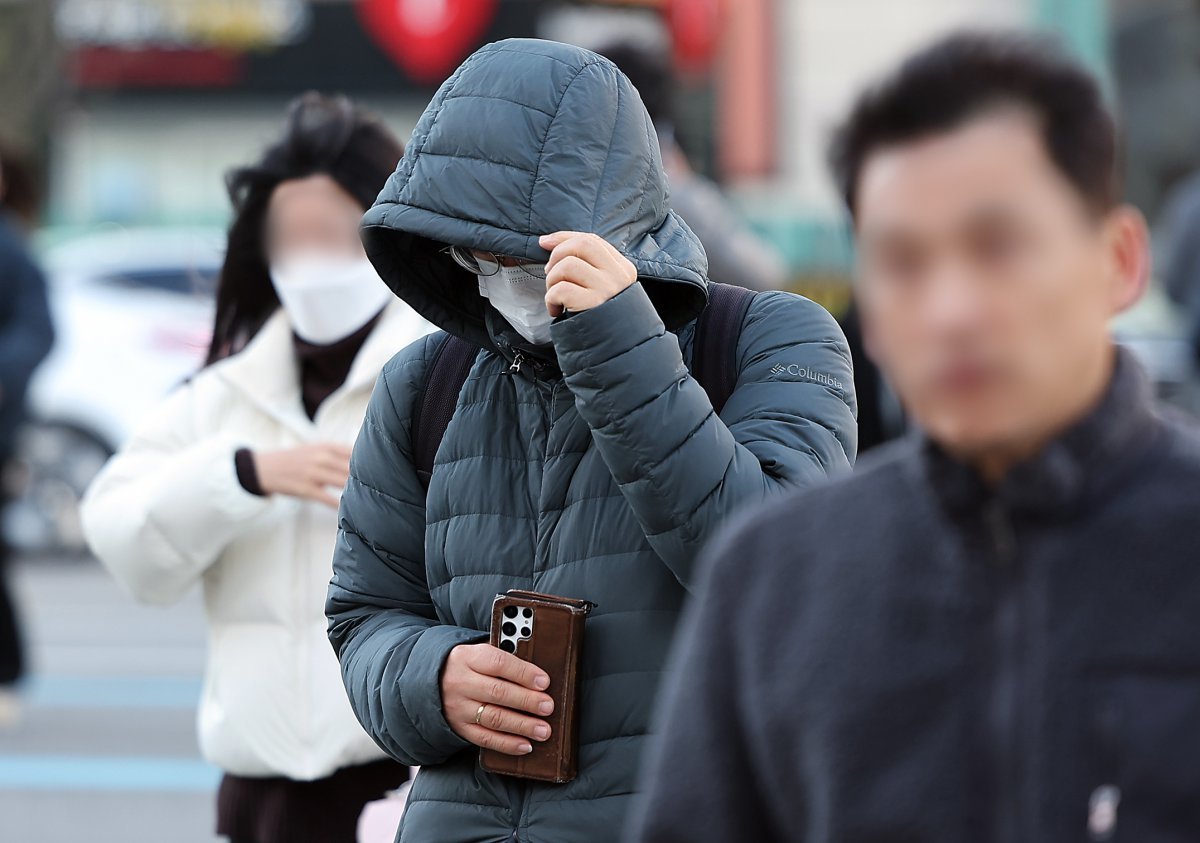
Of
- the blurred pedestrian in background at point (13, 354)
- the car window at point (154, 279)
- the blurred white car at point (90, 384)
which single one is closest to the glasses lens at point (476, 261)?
the blurred pedestrian in background at point (13, 354)

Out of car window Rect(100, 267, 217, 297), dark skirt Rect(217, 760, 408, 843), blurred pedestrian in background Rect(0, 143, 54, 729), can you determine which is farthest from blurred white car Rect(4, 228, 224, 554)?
dark skirt Rect(217, 760, 408, 843)

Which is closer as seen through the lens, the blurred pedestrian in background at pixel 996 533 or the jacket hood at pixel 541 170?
the blurred pedestrian in background at pixel 996 533

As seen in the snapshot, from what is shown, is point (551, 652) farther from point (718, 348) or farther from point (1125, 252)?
point (1125, 252)

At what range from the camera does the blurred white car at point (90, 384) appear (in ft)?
35.9

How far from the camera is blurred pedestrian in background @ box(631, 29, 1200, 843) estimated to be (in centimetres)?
133

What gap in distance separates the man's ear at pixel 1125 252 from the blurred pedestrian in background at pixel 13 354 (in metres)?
5.74

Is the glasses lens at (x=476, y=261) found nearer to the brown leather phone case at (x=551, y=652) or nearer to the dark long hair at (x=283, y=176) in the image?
the brown leather phone case at (x=551, y=652)

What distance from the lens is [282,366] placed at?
11.1 feet

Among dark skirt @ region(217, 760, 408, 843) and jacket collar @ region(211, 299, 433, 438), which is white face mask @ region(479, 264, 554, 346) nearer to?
jacket collar @ region(211, 299, 433, 438)

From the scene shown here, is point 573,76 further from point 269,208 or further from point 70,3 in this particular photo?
point 70,3

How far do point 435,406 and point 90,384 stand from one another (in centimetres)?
908

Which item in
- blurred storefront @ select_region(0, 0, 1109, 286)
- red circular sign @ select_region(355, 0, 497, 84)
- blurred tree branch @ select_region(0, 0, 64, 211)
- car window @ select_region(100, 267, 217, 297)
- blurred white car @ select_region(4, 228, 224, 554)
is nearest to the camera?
blurred white car @ select_region(4, 228, 224, 554)

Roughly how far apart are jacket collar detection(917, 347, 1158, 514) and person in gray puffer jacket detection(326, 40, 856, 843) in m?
0.65

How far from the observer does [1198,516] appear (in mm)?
1347
